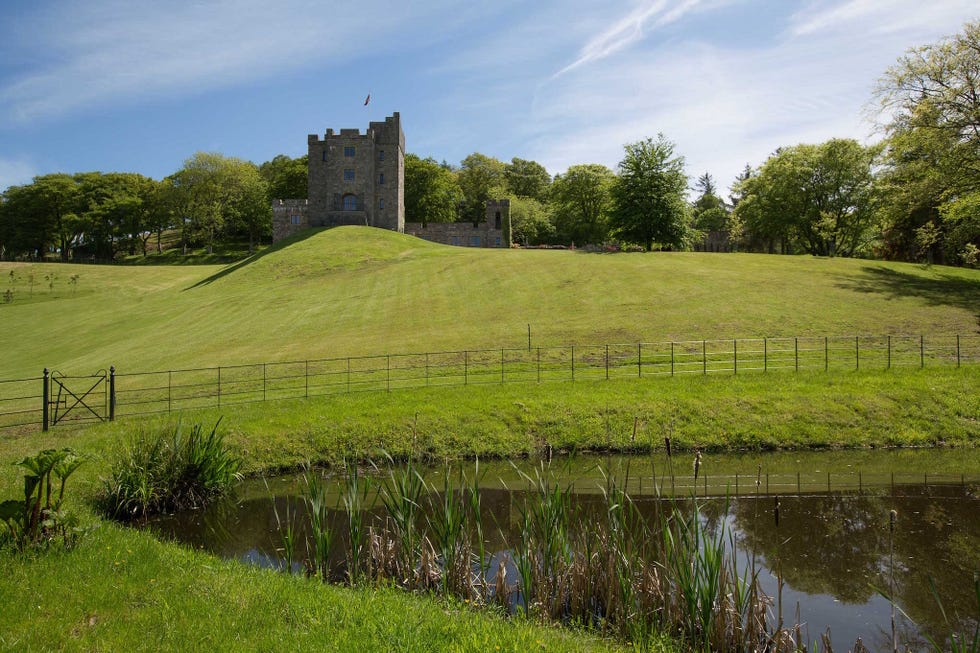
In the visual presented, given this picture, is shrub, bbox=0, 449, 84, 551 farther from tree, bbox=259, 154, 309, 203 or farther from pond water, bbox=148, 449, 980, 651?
tree, bbox=259, 154, 309, 203

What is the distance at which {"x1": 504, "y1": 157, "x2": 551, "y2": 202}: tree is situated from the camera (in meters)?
120

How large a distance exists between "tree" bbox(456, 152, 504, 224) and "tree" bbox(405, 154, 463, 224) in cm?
1153

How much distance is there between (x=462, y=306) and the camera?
40.2 metres

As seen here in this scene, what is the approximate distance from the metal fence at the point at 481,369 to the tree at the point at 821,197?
3764cm

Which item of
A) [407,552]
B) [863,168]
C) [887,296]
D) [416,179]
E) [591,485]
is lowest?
[591,485]

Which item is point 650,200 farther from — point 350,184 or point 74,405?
point 74,405

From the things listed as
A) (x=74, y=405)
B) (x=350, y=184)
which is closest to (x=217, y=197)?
(x=350, y=184)

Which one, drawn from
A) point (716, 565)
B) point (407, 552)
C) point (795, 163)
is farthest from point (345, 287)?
point (795, 163)

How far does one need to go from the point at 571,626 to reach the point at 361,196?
7776 cm

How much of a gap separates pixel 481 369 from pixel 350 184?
60.7m

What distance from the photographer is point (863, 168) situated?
2409 inches

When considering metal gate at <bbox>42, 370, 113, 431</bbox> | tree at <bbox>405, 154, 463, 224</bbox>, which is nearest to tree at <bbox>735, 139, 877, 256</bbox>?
tree at <bbox>405, 154, 463, 224</bbox>

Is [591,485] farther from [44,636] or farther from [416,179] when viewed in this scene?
[416,179]

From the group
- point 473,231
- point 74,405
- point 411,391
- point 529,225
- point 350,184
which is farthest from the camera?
point 529,225
